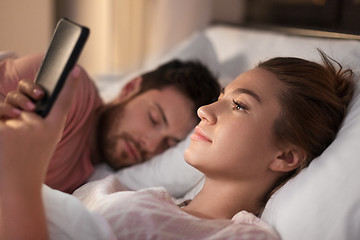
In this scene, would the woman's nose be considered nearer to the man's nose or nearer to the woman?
the woman

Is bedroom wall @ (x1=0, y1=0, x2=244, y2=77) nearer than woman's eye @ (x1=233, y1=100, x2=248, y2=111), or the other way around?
woman's eye @ (x1=233, y1=100, x2=248, y2=111)

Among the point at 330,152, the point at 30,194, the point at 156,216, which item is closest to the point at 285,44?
the point at 330,152

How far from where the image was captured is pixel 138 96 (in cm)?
186

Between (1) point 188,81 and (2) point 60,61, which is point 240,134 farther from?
(1) point 188,81

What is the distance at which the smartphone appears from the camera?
80 centimetres

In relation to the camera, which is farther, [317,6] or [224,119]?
[317,6]

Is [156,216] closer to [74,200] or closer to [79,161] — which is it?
[74,200]

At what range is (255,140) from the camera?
1114 millimetres

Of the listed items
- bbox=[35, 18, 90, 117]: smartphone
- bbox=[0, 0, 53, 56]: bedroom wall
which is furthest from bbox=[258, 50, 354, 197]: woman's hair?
bbox=[0, 0, 53, 56]: bedroom wall

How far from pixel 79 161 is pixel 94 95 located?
0.93 ft

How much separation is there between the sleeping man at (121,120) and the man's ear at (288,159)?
61 cm

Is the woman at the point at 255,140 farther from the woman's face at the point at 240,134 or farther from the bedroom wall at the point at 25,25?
the bedroom wall at the point at 25,25

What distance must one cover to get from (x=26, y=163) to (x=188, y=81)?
1.13 meters

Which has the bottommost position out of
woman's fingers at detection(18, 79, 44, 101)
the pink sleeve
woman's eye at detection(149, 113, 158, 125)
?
woman's eye at detection(149, 113, 158, 125)
